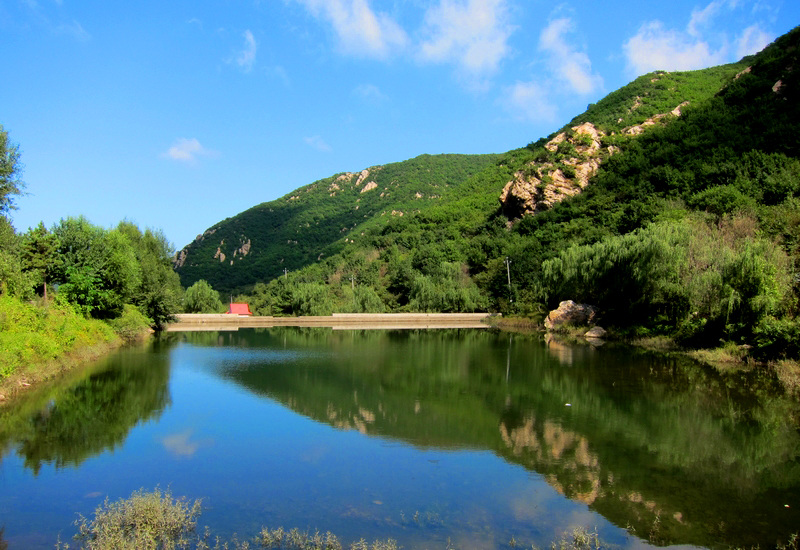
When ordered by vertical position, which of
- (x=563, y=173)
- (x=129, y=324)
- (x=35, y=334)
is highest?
(x=563, y=173)

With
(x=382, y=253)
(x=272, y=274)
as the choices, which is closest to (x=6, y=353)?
(x=382, y=253)

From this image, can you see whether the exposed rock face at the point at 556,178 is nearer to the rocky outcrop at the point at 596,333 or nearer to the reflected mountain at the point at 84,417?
the rocky outcrop at the point at 596,333

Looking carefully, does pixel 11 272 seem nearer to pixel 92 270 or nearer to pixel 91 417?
pixel 92 270

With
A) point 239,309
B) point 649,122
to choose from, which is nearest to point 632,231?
point 649,122

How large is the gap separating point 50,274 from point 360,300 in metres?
37.2

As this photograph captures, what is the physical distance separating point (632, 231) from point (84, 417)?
119 ft

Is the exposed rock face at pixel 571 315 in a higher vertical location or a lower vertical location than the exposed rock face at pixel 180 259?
lower

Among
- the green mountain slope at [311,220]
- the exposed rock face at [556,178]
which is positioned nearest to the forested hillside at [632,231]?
the exposed rock face at [556,178]

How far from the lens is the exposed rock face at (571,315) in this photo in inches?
1516

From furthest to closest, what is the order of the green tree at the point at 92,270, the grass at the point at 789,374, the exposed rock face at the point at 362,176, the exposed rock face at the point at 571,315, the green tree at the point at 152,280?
1. the exposed rock face at the point at 362,176
2. the green tree at the point at 152,280
3. the exposed rock face at the point at 571,315
4. the green tree at the point at 92,270
5. the grass at the point at 789,374

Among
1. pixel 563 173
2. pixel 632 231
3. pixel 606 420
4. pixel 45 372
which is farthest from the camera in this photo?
pixel 563 173

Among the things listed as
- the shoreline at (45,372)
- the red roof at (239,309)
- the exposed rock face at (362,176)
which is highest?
the exposed rock face at (362,176)

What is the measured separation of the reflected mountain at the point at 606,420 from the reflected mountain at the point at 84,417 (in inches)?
138

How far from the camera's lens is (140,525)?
746 centimetres
